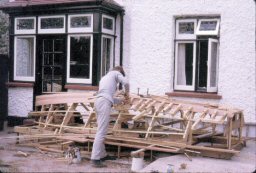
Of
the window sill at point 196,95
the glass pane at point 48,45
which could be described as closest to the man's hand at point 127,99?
the window sill at point 196,95

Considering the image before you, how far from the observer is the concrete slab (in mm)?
8047

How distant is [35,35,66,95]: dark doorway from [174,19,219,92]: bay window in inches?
143

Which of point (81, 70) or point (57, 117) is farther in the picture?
point (81, 70)

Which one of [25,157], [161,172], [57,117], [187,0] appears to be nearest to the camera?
[161,172]

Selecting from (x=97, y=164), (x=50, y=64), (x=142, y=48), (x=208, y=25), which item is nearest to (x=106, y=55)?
(x=142, y=48)

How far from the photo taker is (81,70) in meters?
13.5

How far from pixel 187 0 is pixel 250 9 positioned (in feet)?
5.92

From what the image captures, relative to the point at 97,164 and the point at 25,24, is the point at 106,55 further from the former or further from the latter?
the point at 97,164

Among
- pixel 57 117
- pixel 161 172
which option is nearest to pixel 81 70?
pixel 57 117

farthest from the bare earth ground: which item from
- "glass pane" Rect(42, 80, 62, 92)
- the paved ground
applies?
"glass pane" Rect(42, 80, 62, 92)

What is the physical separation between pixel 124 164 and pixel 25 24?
7264mm

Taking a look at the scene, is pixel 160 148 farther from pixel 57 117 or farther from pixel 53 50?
pixel 53 50

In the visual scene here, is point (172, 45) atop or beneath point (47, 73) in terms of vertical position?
atop

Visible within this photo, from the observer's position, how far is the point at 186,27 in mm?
12758
